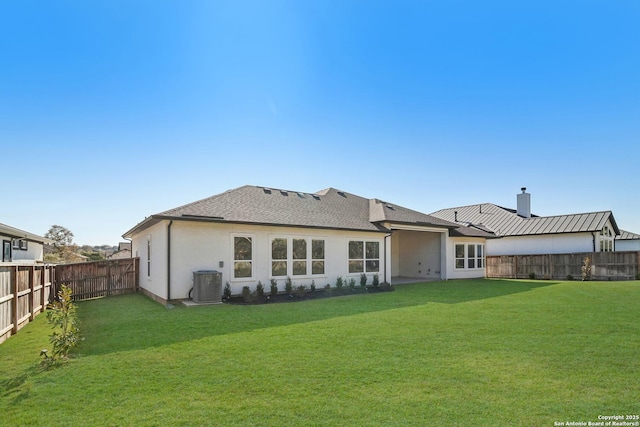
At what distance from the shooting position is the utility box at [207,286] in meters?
11.4

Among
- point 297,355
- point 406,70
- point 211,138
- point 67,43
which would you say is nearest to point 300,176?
point 211,138

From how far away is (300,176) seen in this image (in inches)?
825

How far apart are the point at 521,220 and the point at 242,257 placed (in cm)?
2203

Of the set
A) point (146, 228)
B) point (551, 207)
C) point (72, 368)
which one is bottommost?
point (72, 368)

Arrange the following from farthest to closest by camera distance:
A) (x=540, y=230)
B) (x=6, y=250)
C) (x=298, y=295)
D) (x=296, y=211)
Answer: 1. (x=540, y=230)
2. (x=6, y=250)
3. (x=296, y=211)
4. (x=298, y=295)

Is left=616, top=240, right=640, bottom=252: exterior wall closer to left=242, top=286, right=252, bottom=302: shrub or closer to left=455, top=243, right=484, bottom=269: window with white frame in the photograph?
left=455, top=243, right=484, bottom=269: window with white frame

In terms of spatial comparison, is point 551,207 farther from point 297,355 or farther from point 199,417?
point 199,417

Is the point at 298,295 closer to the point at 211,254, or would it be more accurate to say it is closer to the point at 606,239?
the point at 211,254

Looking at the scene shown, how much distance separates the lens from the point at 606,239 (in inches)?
949

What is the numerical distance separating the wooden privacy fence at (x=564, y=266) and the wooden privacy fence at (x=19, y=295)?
2361 cm

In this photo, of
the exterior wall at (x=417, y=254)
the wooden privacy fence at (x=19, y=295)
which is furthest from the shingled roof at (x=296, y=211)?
the wooden privacy fence at (x=19, y=295)

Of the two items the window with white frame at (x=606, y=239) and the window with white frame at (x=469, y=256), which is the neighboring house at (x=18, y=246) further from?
the window with white frame at (x=606, y=239)

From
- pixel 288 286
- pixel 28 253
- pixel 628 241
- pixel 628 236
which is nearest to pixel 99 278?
pixel 288 286

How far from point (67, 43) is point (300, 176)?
12447 mm
